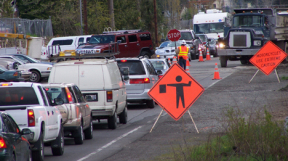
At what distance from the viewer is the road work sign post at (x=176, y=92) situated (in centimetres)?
1153

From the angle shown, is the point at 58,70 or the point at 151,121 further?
the point at 151,121

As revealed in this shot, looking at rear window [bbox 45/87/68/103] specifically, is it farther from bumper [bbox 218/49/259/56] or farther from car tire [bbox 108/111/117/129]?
bumper [bbox 218/49/259/56]

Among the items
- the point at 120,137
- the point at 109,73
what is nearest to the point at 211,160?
the point at 120,137

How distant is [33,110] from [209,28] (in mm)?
42882

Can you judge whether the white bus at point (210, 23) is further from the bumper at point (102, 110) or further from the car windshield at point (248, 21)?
the bumper at point (102, 110)

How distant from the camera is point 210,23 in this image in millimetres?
49906

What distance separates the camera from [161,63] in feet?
74.2

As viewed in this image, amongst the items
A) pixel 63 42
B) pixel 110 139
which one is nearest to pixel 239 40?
pixel 63 42

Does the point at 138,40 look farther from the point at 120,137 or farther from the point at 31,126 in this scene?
the point at 31,126

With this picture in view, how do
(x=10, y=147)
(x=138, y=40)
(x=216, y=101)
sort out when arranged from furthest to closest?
(x=138, y=40) < (x=216, y=101) < (x=10, y=147)

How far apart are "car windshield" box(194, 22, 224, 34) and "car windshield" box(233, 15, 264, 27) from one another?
17640mm

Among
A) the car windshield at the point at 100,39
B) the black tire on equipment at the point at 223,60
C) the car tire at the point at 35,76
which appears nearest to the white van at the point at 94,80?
the car tire at the point at 35,76

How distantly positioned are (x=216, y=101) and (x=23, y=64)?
15025 millimetres

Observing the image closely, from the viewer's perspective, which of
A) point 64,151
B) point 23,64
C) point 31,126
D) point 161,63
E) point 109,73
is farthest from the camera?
point 23,64
